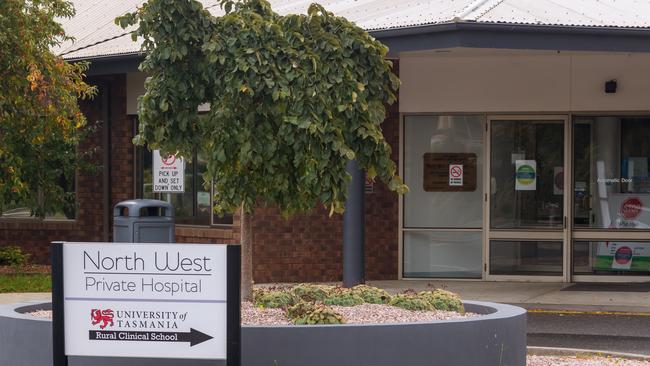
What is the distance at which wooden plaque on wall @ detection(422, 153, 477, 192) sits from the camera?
1769cm

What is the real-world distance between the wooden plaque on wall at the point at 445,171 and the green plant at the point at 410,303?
851cm

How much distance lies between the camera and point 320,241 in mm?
17703

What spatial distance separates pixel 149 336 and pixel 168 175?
7.61m

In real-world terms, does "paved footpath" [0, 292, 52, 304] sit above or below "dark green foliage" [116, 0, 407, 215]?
below

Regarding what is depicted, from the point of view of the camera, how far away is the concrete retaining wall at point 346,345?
7.78 meters

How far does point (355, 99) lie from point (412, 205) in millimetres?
9370

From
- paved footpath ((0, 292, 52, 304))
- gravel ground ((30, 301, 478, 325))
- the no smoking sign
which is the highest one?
the no smoking sign

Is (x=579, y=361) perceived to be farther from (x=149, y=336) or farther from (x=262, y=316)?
(x=149, y=336)

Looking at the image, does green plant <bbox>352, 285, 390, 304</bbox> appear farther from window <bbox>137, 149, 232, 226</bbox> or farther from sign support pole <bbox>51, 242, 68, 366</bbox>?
window <bbox>137, 149, 232, 226</bbox>

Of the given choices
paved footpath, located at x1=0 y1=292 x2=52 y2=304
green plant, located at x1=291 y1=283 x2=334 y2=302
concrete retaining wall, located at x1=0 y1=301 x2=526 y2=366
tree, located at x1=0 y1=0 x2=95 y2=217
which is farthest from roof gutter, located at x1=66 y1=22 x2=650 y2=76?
concrete retaining wall, located at x1=0 y1=301 x2=526 y2=366

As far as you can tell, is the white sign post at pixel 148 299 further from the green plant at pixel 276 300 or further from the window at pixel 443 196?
the window at pixel 443 196

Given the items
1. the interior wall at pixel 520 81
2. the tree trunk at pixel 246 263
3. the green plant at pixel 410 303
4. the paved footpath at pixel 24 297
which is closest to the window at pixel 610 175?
the interior wall at pixel 520 81

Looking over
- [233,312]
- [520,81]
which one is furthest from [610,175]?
[233,312]

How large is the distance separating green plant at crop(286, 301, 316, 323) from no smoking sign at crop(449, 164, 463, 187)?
9474 mm
